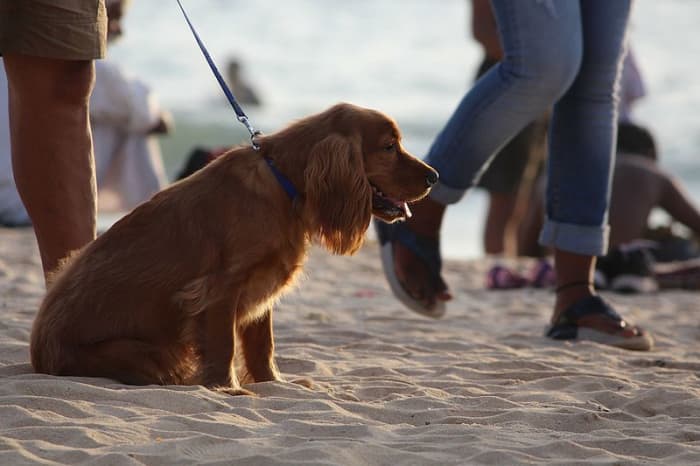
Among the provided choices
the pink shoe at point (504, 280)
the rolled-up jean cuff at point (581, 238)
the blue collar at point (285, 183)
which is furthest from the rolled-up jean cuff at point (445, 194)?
the pink shoe at point (504, 280)

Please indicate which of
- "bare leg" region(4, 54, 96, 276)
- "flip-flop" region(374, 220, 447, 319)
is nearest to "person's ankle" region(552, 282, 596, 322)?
"flip-flop" region(374, 220, 447, 319)

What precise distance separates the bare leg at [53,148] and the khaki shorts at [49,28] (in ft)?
0.25

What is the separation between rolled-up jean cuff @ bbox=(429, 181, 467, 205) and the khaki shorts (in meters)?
1.64

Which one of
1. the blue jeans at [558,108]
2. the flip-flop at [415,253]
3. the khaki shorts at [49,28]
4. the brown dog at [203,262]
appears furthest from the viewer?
the flip-flop at [415,253]

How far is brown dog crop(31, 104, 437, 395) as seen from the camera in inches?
147

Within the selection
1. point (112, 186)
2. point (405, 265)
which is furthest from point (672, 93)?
point (405, 265)

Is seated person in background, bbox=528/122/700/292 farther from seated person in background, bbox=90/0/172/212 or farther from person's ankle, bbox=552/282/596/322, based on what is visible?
seated person in background, bbox=90/0/172/212

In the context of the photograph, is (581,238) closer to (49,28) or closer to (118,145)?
(49,28)

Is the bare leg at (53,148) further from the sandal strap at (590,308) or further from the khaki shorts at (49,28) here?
the sandal strap at (590,308)

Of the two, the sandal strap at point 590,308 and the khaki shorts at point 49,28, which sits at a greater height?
the khaki shorts at point 49,28

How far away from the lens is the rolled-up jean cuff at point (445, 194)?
201 inches

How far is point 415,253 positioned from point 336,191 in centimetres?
151

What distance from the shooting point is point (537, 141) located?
1035 cm

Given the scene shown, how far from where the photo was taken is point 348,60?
30641 millimetres
